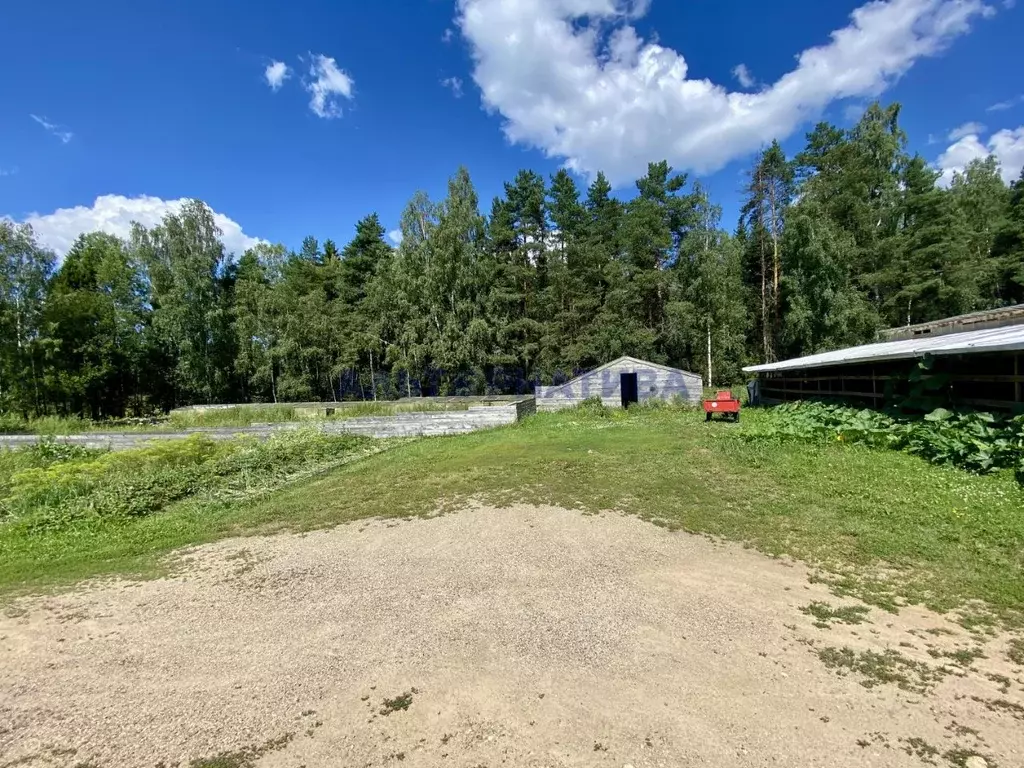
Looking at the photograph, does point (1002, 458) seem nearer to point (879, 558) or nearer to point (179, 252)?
point (879, 558)

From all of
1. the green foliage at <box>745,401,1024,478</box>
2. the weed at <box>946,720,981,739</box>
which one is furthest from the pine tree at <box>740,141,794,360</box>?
the weed at <box>946,720,981,739</box>

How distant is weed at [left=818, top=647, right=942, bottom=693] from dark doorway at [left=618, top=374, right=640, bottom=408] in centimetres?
1843

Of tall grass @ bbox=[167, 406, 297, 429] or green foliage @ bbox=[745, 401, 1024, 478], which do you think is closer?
green foliage @ bbox=[745, 401, 1024, 478]

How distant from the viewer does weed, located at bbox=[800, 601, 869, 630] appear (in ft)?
11.9

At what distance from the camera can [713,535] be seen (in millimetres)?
5582

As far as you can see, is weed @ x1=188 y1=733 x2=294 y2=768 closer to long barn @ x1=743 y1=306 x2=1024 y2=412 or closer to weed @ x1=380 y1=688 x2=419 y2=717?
weed @ x1=380 y1=688 x2=419 y2=717

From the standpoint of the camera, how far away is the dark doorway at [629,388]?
2159 cm

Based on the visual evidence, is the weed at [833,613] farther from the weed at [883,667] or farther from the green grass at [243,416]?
the green grass at [243,416]

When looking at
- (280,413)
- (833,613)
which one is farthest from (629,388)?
(833,613)

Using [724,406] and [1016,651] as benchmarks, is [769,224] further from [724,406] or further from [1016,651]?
[1016,651]

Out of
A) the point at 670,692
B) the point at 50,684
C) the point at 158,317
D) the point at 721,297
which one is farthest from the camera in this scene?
the point at 158,317

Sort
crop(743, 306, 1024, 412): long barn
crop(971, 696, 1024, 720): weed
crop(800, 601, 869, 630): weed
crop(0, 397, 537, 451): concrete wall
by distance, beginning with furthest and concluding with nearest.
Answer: crop(0, 397, 537, 451): concrete wall → crop(743, 306, 1024, 412): long barn → crop(800, 601, 869, 630): weed → crop(971, 696, 1024, 720): weed

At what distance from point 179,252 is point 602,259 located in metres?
27.1

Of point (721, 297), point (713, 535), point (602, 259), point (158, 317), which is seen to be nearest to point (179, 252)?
point (158, 317)
